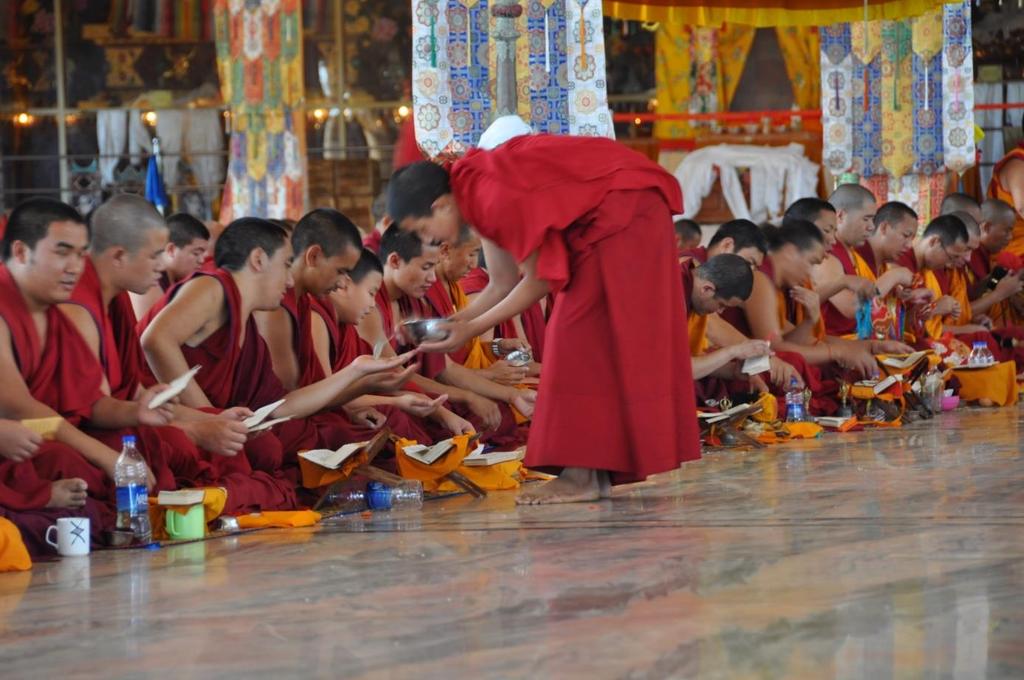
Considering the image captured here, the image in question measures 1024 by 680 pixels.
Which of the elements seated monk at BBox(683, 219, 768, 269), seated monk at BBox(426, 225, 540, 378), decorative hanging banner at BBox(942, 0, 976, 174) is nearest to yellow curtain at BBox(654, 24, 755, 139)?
decorative hanging banner at BBox(942, 0, 976, 174)

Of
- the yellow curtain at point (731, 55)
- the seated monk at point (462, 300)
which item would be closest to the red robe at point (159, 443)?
the seated monk at point (462, 300)

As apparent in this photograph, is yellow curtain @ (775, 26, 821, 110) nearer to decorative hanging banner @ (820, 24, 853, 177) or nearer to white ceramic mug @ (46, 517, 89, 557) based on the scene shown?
decorative hanging banner @ (820, 24, 853, 177)

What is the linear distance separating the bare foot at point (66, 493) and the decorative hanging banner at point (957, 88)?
9.24 m

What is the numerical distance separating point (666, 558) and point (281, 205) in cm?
1041

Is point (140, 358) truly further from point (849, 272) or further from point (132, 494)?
point (849, 272)

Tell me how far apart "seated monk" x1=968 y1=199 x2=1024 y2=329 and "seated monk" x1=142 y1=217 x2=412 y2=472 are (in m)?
5.65

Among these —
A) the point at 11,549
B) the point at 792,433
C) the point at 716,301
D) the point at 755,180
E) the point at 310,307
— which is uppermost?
the point at 755,180

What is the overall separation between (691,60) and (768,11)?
668cm

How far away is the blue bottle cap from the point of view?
5.39 m

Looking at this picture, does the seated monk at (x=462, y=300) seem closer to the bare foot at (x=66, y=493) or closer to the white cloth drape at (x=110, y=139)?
the bare foot at (x=66, y=493)

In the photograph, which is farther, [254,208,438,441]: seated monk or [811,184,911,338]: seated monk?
[811,184,911,338]: seated monk

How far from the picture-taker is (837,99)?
12922 millimetres

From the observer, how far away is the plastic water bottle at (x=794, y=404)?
7.69 m

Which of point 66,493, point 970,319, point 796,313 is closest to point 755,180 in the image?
point 970,319
